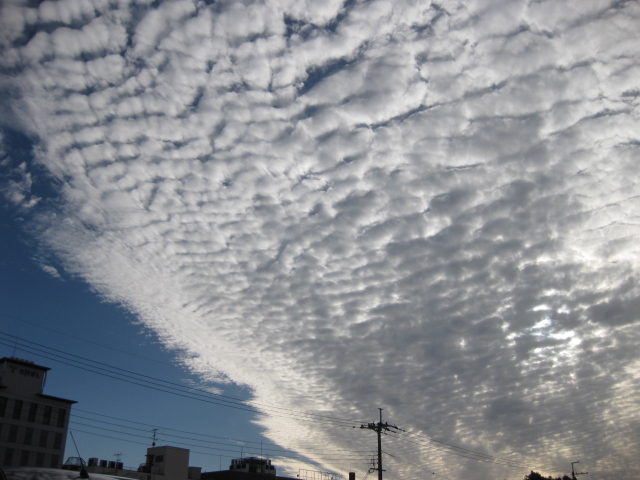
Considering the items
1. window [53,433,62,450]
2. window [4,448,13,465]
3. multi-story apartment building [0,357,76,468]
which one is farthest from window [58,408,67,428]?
window [4,448,13,465]

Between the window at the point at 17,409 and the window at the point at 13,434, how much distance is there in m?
1.70

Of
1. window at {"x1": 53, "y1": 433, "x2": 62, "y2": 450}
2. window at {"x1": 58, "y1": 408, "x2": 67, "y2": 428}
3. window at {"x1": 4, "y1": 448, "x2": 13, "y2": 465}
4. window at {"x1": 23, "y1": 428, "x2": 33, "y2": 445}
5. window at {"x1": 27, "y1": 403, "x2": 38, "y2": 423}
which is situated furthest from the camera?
window at {"x1": 58, "y1": 408, "x2": 67, "y2": 428}

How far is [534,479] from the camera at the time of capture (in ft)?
451

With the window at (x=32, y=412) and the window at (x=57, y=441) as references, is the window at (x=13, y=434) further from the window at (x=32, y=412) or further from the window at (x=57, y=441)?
the window at (x=57, y=441)

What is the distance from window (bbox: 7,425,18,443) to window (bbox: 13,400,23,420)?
1695mm

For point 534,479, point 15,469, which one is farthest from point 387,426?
point 534,479

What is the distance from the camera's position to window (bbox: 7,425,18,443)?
81938 mm

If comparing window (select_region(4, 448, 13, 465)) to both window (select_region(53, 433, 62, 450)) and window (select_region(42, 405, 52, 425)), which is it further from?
window (select_region(42, 405, 52, 425))

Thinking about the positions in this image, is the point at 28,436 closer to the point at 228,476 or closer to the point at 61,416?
the point at 61,416

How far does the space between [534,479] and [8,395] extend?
134549 millimetres

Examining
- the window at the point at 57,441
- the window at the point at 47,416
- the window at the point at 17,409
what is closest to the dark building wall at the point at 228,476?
the window at the point at 57,441

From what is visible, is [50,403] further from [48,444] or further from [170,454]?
[170,454]

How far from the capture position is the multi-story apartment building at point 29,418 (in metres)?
82.3

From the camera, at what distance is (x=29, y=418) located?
8719 cm
